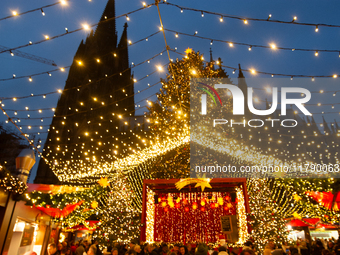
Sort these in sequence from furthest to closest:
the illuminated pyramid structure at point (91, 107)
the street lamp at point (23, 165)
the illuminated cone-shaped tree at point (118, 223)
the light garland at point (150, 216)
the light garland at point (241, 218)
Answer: the illuminated pyramid structure at point (91, 107) < the light garland at point (150, 216) < the light garland at point (241, 218) < the illuminated cone-shaped tree at point (118, 223) < the street lamp at point (23, 165)

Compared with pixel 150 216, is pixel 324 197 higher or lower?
higher

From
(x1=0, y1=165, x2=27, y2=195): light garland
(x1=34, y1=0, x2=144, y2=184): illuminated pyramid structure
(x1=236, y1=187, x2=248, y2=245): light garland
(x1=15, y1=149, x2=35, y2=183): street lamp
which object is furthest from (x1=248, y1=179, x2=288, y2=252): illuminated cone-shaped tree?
(x1=34, y1=0, x2=144, y2=184): illuminated pyramid structure

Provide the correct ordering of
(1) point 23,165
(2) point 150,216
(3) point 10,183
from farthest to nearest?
(2) point 150,216
(1) point 23,165
(3) point 10,183

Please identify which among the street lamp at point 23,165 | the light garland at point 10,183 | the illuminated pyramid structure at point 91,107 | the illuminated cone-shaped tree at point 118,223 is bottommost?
the illuminated cone-shaped tree at point 118,223

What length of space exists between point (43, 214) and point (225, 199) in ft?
23.0

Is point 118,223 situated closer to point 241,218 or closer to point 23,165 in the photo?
point 23,165

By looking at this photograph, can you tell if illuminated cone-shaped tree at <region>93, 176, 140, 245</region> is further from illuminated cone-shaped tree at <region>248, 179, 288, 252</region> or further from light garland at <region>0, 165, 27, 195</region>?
illuminated cone-shaped tree at <region>248, 179, 288, 252</region>

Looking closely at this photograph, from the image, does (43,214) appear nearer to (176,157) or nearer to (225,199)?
(176,157)

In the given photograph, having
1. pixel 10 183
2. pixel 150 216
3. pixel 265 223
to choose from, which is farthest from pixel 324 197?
pixel 10 183

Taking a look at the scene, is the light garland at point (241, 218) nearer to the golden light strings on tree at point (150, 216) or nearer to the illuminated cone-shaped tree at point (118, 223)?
the golden light strings on tree at point (150, 216)

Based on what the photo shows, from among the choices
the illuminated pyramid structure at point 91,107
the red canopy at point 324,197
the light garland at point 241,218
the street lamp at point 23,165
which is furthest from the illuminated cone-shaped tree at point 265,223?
the illuminated pyramid structure at point 91,107

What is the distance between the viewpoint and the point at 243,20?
14.5 ft

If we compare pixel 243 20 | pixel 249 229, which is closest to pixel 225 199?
pixel 249 229

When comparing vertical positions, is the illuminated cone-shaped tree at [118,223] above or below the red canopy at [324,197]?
below
